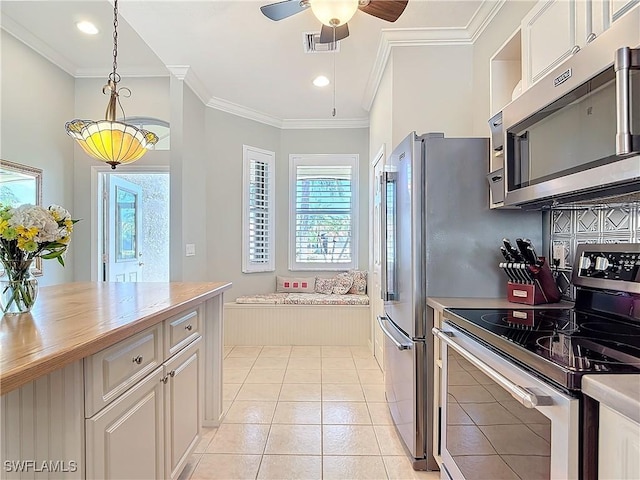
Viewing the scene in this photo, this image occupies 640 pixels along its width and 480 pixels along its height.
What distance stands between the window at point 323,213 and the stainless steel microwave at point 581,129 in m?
3.41

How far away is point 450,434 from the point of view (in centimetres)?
172

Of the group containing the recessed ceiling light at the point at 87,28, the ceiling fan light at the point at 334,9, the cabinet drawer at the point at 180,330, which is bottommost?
the cabinet drawer at the point at 180,330

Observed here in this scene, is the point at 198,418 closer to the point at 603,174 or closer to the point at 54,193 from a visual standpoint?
the point at 603,174

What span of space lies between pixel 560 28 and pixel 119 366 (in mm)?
2183

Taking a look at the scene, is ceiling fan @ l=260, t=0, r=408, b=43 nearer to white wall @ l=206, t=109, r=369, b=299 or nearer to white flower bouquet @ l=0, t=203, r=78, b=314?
white flower bouquet @ l=0, t=203, r=78, b=314

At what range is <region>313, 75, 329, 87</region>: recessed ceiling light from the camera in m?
3.83

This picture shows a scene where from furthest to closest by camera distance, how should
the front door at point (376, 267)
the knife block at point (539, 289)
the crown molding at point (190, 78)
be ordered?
the front door at point (376, 267) → the crown molding at point (190, 78) → the knife block at point (539, 289)

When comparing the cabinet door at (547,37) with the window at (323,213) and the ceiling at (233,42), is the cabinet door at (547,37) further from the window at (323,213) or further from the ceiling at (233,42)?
the window at (323,213)

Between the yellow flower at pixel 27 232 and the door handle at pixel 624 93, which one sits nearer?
the door handle at pixel 624 93

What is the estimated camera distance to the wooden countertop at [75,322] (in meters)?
0.91

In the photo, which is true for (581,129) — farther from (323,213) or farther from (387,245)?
(323,213)

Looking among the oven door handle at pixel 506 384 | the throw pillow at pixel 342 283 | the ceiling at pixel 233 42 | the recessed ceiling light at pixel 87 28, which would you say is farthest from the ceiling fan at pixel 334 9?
the throw pillow at pixel 342 283

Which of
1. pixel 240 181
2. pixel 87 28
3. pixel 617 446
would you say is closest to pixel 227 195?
pixel 240 181

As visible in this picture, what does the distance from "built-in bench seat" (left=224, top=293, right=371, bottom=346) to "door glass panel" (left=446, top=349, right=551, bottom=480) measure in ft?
9.31
